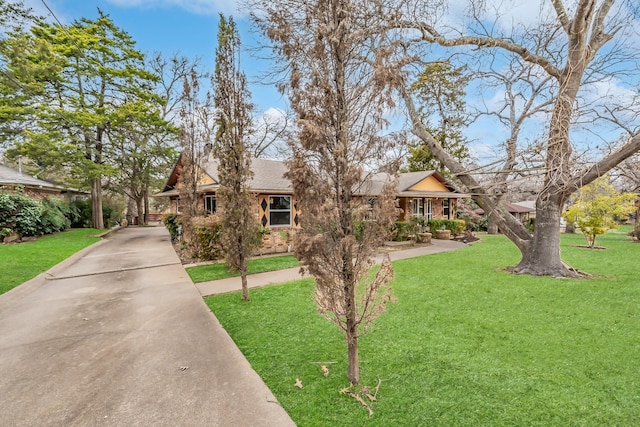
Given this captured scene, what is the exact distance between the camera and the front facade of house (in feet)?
44.6

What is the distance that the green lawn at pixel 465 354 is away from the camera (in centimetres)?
292

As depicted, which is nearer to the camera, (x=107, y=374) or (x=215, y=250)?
(x=107, y=374)

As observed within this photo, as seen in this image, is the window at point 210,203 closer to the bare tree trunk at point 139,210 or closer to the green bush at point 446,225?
the green bush at point 446,225

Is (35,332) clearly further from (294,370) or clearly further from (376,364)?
(376,364)

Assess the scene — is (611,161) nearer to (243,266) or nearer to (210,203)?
(243,266)

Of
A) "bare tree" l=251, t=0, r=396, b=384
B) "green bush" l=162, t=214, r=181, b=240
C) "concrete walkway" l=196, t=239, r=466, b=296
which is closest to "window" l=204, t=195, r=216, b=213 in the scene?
"green bush" l=162, t=214, r=181, b=240

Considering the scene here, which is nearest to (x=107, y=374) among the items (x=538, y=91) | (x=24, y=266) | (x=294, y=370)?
(x=294, y=370)

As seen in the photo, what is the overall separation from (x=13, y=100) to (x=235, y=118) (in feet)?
67.5

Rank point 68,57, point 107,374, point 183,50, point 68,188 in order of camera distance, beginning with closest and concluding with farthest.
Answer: point 107,374 → point 68,57 → point 68,188 → point 183,50

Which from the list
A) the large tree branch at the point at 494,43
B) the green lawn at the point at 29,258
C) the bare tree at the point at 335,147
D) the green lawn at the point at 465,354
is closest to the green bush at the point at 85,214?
the green lawn at the point at 29,258

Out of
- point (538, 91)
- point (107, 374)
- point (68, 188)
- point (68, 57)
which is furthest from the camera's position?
point (68, 188)

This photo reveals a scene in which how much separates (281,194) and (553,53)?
1107 cm

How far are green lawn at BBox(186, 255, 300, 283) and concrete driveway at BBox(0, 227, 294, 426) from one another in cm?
155

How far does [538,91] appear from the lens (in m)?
10.8
